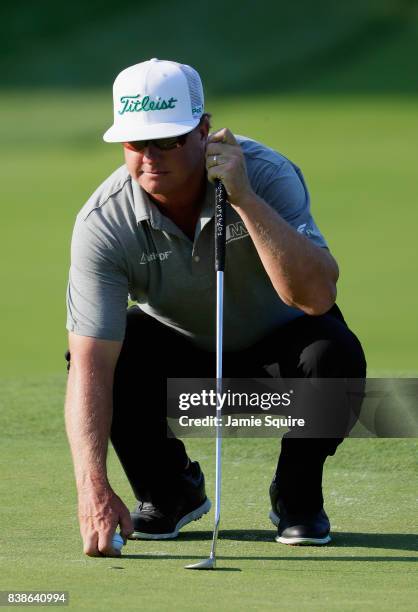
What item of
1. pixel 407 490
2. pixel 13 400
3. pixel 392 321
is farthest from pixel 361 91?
pixel 407 490

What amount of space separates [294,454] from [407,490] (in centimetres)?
55

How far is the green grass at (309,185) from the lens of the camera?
27.8ft

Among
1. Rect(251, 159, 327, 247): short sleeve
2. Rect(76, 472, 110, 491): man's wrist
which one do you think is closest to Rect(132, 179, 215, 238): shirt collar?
Rect(251, 159, 327, 247): short sleeve

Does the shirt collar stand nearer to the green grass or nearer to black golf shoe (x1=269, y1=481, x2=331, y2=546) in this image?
black golf shoe (x1=269, y1=481, x2=331, y2=546)

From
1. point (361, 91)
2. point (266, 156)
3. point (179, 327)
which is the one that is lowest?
point (179, 327)

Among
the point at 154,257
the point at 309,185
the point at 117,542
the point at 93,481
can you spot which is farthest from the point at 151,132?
the point at 309,185

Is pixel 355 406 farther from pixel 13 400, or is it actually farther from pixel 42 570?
pixel 13 400

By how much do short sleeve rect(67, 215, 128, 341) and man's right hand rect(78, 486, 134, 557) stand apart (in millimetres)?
424

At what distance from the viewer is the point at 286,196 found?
147 inches

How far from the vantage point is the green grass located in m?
8.48

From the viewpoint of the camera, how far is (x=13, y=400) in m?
5.39

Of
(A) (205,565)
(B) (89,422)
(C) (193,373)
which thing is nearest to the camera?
(A) (205,565)

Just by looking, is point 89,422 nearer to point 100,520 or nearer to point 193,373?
point 100,520

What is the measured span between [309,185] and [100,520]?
9.67 m
